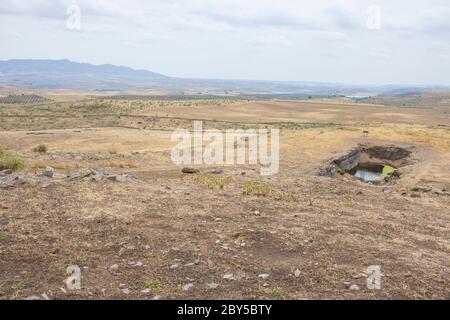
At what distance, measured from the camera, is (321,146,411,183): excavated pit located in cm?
2825

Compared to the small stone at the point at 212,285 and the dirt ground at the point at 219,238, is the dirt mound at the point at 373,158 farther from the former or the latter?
the small stone at the point at 212,285

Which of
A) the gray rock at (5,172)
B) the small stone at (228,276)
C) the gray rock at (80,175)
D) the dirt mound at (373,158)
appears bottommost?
the dirt mound at (373,158)

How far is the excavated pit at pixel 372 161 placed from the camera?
2825cm

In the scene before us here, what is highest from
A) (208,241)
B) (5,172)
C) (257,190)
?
(5,172)

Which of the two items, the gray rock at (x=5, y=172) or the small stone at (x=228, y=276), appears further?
the gray rock at (x=5, y=172)

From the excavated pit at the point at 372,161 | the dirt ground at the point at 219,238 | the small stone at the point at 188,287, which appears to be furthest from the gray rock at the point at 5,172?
the excavated pit at the point at 372,161

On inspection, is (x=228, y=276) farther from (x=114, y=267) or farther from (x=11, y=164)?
(x=11, y=164)

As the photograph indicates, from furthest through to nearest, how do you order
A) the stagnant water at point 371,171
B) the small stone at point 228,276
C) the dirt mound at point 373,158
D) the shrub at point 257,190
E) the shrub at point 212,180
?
the dirt mound at point 373,158, the stagnant water at point 371,171, the shrub at point 212,180, the shrub at point 257,190, the small stone at point 228,276

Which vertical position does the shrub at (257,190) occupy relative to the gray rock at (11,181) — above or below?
below

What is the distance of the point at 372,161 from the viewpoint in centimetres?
3133

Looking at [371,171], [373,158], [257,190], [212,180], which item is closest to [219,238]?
[257,190]

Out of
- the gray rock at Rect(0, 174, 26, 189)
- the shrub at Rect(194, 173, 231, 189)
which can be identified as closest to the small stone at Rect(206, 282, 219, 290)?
the shrub at Rect(194, 173, 231, 189)
